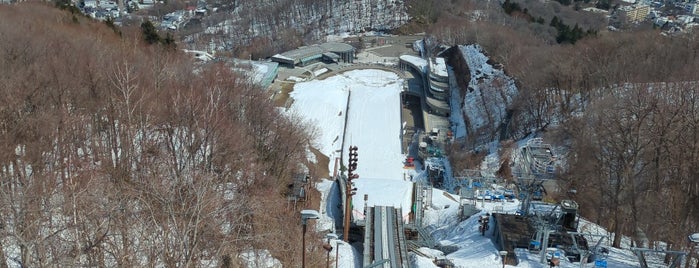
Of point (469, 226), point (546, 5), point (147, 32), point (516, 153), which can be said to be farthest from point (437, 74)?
point (546, 5)

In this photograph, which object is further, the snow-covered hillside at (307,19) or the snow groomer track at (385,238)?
the snow-covered hillside at (307,19)

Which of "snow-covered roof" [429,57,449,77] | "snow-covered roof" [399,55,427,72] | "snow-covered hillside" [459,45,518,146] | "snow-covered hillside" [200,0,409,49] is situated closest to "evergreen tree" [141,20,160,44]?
"snow-covered hillside" [459,45,518,146]

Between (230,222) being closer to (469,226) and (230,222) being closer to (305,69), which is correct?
(469,226)

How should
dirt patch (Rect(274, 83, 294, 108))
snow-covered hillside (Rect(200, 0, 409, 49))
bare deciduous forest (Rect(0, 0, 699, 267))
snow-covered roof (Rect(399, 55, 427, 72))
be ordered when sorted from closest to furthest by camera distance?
1. bare deciduous forest (Rect(0, 0, 699, 267))
2. dirt patch (Rect(274, 83, 294, 108))
3. snow-covered roof (Rect(399, 55, 427, 72))
4. snow-covered hillside (Rect(200, 0, 409, 49))

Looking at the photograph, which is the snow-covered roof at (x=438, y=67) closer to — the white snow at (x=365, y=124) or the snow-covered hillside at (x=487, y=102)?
the snow-covered hillside at (x=487, y=102)

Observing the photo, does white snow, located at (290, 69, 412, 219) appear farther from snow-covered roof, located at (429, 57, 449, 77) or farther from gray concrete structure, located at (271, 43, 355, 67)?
gray concrete structure, located at (271, 43, 355, 67)

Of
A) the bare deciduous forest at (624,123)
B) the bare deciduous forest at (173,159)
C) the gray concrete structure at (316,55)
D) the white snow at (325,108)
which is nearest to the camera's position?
the bare deciduous forest at (173,159)

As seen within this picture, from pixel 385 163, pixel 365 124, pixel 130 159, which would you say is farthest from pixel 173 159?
pixel 365 124

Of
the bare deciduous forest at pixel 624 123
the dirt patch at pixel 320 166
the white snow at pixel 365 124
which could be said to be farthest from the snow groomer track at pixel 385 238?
the bare deciduous forest at pixel 624 123
